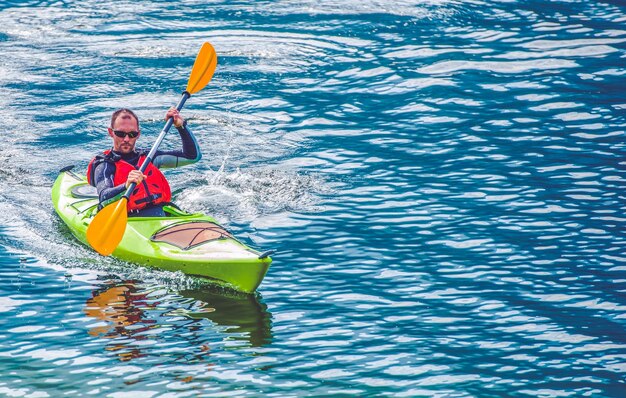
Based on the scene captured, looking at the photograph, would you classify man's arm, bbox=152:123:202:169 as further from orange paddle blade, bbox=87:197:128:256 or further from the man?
orange paddle blade, bbox=87:197:128:256

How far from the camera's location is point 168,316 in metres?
7.12

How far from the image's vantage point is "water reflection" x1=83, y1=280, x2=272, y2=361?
22.0 ft

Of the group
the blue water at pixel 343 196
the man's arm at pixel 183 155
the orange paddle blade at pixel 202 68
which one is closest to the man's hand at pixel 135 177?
the blue water at pixel 343 196

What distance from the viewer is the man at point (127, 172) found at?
8195 millimetres

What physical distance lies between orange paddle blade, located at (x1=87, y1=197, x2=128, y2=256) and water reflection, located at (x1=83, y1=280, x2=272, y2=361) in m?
0.29

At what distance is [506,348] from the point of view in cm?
651

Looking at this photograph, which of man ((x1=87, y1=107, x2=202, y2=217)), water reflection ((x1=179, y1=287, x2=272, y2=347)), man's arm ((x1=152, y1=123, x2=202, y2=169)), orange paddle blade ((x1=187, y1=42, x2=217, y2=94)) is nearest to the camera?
water reflection ((x1=179, y1=287, x2=272, y2=347))

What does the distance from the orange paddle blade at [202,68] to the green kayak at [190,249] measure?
1.72 metres

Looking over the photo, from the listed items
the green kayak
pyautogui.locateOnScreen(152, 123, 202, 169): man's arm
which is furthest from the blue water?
pyautogui.locateOnScreen(152, 123, 202, 169): man's arm

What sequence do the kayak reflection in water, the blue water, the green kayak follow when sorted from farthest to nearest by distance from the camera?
the green kayak < the kayak reflection in water < the blue water

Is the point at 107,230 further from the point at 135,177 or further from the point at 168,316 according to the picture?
the point at 168,316

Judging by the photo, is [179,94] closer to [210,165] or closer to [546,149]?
[210,165]

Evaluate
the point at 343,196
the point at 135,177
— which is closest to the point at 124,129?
the point at 135,177

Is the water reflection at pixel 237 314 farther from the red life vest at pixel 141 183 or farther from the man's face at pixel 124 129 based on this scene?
the man's face at pixel 124 129
